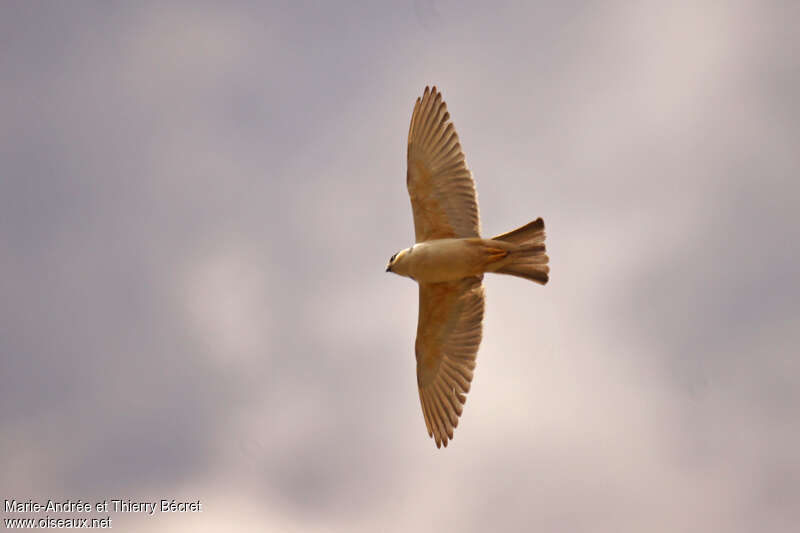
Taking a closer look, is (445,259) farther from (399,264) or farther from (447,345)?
(447,345)

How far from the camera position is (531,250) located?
1396 cm

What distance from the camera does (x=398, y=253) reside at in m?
14.6

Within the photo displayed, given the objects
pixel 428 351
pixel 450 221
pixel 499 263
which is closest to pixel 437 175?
pixel 450 221

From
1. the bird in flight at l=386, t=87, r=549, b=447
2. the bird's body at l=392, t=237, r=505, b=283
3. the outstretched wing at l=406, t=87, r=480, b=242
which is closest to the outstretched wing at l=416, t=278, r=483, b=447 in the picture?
the bird in flight at l=386, t=87, r=549, b=447

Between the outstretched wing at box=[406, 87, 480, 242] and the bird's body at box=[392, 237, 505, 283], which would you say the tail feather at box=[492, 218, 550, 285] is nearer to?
the bird's body at box=[392, 237, 505, 283]

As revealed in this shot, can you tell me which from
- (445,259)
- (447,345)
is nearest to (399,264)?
(445,259)

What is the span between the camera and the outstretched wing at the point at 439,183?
47.3ft

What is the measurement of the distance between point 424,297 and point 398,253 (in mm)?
1040

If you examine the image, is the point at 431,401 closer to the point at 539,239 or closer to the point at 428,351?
the point at 428,351

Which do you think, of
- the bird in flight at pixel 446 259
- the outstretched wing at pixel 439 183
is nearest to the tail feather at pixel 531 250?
the bird in flight at pixel 446 259

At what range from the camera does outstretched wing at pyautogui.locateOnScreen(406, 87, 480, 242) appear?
14430mm

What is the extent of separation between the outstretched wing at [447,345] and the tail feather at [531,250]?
1136 millimetres

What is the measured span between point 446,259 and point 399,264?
87 centimetres

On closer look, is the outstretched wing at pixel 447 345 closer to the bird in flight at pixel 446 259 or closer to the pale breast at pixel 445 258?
the bird in flight at pixel 446 259
